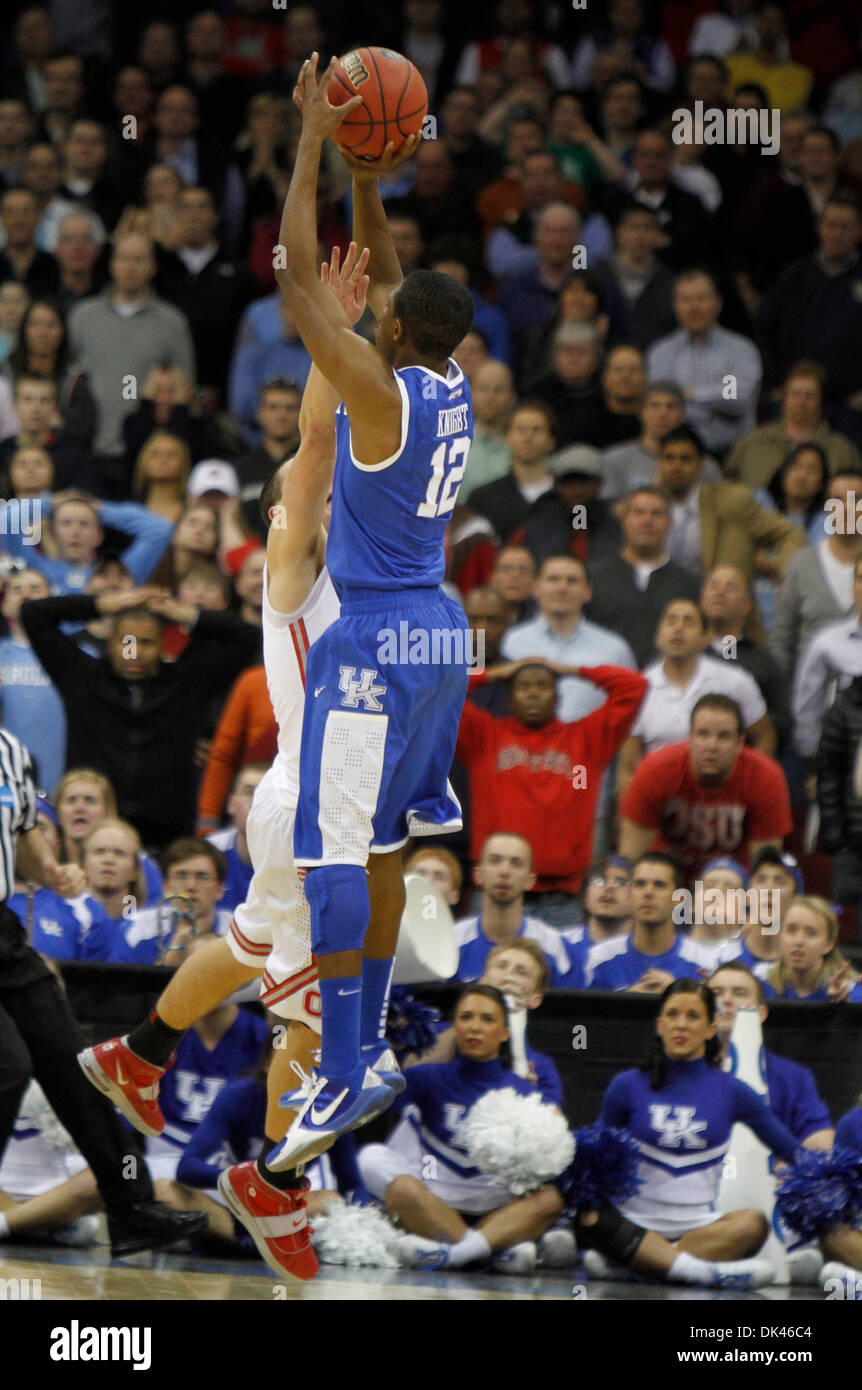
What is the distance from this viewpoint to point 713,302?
37.2 feet

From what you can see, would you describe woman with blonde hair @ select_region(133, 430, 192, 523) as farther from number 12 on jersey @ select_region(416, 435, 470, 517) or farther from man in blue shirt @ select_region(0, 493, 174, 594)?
number 12 on jersey @ select_region(416, 435, 470, 517)

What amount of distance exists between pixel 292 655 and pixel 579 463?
4.48 metres

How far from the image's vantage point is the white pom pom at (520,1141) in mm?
7645

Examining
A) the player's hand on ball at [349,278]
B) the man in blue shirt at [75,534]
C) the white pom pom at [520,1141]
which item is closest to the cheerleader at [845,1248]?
the white pom pom at [520,1141]

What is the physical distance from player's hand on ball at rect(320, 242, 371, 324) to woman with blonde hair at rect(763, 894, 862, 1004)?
3155 mm

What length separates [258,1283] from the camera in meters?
7.15

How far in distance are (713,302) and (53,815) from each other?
176 inches

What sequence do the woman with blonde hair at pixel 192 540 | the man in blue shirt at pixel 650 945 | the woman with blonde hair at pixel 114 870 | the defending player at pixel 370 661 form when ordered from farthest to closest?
the woman with blonde hair at pixel 192 540, the woman with blonde hair at pixel 114 870, the man in blue shirt at pixel 650 945, the defending player at pixel 370 661

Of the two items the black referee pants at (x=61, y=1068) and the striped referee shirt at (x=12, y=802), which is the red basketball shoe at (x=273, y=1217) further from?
the striped referee shirt at (x=12, y=802)

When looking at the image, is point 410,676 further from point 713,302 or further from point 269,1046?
point 713,302

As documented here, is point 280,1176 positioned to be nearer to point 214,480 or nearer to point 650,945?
point 650,945

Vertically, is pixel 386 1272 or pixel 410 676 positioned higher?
pixel 410 676

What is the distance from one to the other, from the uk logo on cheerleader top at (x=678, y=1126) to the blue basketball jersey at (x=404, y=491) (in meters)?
2.56

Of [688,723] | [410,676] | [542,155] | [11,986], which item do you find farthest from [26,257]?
[410,676]
